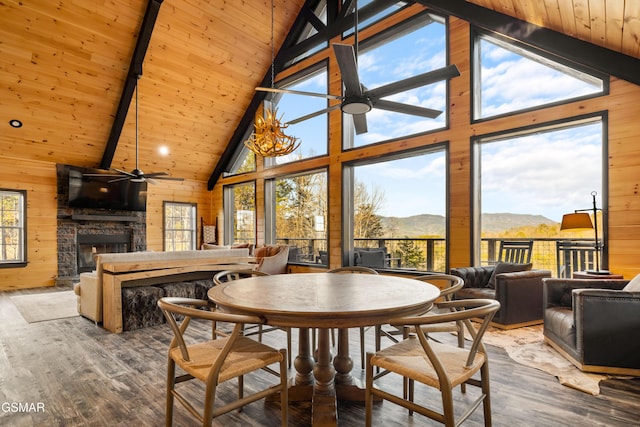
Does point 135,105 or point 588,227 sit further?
point 135,105

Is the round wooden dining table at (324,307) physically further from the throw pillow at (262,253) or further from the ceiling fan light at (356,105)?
the throw pillow at (262,253)

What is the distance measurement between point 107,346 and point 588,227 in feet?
16.5

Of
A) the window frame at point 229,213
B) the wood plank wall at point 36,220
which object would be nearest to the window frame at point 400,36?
the window frame at point 229,213

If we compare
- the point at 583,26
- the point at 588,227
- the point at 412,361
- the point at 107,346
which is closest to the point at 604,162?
the point at 588,227

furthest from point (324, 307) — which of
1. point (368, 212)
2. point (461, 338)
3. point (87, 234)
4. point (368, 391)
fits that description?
point (87, 234)

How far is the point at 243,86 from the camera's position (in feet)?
25.1

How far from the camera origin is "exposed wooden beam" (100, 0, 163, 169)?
5592 mm

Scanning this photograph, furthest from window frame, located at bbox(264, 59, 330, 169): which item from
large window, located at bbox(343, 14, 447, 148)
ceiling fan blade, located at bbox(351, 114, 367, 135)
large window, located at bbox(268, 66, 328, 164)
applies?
ceiling fan blade, located at bbox(351, 114, 367, 135)

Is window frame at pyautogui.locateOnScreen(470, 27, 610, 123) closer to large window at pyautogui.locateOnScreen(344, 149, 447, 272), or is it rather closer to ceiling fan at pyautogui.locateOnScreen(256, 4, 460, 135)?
large window at pyautogui.locateOnScreen(344, 149, 447, 272)

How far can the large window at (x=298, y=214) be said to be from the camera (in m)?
7.62

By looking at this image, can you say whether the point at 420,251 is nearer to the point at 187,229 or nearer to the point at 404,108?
the point at 404,108

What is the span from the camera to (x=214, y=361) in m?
1.75

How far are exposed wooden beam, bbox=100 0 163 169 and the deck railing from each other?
4074 millimetres

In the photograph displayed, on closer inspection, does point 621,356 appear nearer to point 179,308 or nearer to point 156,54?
point 179,308
